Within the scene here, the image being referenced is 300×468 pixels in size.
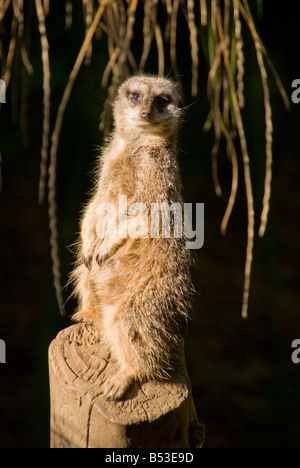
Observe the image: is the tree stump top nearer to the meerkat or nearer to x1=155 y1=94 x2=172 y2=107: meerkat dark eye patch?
the meerkat

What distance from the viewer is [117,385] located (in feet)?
6.47

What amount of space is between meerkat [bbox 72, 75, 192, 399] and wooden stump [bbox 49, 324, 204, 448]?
5cm

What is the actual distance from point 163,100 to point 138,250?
73cm

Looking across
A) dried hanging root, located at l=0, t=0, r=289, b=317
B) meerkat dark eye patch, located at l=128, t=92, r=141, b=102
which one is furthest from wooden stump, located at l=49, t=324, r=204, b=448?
meerkat dark eye patch, located at l=128, t=92, r=141, b=102

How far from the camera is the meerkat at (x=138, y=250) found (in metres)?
2.18

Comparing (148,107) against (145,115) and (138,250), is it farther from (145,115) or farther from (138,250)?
(138,250)

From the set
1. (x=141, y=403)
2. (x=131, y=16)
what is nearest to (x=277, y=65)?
(x=131, y=16)

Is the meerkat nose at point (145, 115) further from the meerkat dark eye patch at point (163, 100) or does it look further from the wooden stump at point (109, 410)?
the wooden stump at point (109, 410)

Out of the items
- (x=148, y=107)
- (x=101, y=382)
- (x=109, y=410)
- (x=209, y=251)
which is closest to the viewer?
(x=109, y=410)

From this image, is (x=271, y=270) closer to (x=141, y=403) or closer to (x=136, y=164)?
(x=136, y=164)

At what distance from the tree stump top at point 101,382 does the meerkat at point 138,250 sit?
0.13ft

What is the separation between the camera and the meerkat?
7.15 feet

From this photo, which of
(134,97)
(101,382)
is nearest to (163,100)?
(134,97)
